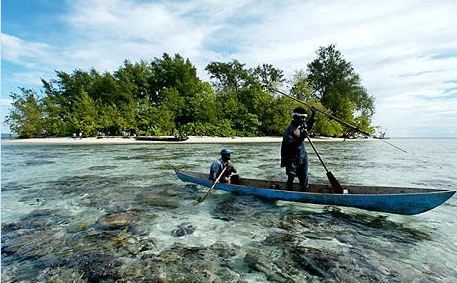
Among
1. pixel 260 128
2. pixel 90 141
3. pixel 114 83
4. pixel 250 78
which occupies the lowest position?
pixel 90 141

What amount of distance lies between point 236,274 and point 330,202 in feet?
12.7

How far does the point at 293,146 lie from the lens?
29.1 ft

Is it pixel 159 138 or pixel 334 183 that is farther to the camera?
pixel 159 138

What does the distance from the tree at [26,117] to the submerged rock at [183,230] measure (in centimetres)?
→ 4738

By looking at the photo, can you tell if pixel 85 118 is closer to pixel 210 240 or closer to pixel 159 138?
pixel 159 138

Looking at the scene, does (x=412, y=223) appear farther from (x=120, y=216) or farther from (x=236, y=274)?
(x=120, y=216)

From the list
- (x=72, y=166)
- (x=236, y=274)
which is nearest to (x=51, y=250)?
(x=236, y=274)

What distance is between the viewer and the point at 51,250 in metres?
6.55

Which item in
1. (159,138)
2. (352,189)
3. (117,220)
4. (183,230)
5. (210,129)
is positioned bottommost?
(117,220)

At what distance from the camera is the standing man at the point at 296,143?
871 cm

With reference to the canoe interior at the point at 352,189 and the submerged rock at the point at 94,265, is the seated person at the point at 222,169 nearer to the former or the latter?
the canoe interior at the point at 352,189

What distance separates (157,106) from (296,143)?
146 ft

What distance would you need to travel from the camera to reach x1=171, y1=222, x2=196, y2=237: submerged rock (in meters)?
7.54

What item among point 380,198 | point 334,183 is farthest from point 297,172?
point 380,198
